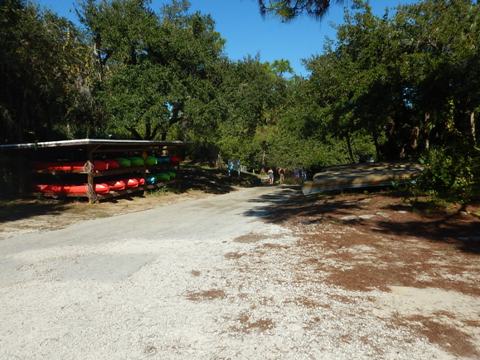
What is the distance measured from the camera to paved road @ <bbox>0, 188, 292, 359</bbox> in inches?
139

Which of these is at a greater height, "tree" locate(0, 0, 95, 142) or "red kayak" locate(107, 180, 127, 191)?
"tree" locate(0, 0, 95, 142)

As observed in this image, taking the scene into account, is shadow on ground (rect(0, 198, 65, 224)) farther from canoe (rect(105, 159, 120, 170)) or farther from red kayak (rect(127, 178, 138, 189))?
red kayak (rect(127, 178, 138, 189))

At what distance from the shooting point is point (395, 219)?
8.88 metres

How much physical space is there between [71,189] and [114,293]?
11.4 meters

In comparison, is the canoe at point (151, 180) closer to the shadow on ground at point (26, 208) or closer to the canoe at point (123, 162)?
the canoe at point (123, 162)

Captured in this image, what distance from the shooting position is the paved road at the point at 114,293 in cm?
352

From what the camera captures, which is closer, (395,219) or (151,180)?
(395,219)

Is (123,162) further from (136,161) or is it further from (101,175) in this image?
(101,175)

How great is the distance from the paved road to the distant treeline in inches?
322

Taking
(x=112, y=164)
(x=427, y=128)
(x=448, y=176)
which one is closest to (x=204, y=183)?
(x=112, y=164)

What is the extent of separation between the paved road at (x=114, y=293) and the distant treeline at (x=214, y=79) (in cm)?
819

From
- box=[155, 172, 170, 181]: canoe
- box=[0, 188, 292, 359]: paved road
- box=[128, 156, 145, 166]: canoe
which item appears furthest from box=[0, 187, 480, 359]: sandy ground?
box=[155, 172, 170, 181]: canoe

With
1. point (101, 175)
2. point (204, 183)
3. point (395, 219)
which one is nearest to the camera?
point (395, 219)

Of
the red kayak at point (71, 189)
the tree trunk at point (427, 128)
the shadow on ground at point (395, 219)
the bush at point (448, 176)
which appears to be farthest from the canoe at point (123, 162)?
the tree trunk at point (427, 128)
